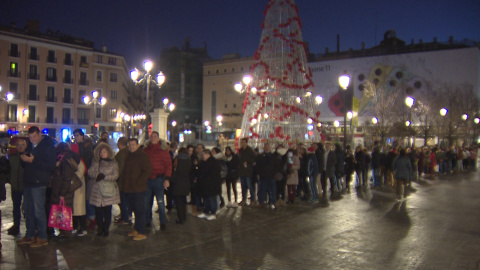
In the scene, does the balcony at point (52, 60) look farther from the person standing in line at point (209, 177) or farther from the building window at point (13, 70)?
the person standing in line at point (209, 177)

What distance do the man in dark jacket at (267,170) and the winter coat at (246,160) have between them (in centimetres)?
17

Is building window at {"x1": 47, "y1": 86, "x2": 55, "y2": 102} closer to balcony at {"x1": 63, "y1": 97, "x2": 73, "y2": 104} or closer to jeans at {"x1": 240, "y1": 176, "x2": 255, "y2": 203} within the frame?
balcony at {"x1": 63, "y1": 97, "x2": 73, "y2": 104}

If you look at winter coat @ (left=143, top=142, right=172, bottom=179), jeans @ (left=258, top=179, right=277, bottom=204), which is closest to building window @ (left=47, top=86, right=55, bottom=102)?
jeans @ (left=258, top=179, right=277, bottom=204)

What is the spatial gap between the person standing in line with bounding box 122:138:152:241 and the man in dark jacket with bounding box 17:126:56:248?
135cm

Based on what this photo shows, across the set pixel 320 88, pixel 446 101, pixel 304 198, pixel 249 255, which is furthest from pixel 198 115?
pixel 249 255

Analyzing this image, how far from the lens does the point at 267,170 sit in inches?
458

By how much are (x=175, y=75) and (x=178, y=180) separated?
277ft

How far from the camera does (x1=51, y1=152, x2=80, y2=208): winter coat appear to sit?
24.9ft

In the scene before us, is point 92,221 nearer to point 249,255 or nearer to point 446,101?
point 249,255

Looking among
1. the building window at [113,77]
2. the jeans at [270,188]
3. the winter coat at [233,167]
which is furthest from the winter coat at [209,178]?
the building window at [113,77]

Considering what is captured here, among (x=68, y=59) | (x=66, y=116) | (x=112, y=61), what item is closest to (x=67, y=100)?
(x=66, y=116)

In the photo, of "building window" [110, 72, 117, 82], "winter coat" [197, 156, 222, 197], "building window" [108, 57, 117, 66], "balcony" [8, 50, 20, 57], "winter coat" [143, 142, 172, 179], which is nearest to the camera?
"winter coat" [143, 142, 172, 179]

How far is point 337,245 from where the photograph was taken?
7.93 metres

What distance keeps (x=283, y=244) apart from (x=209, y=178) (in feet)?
9.05
